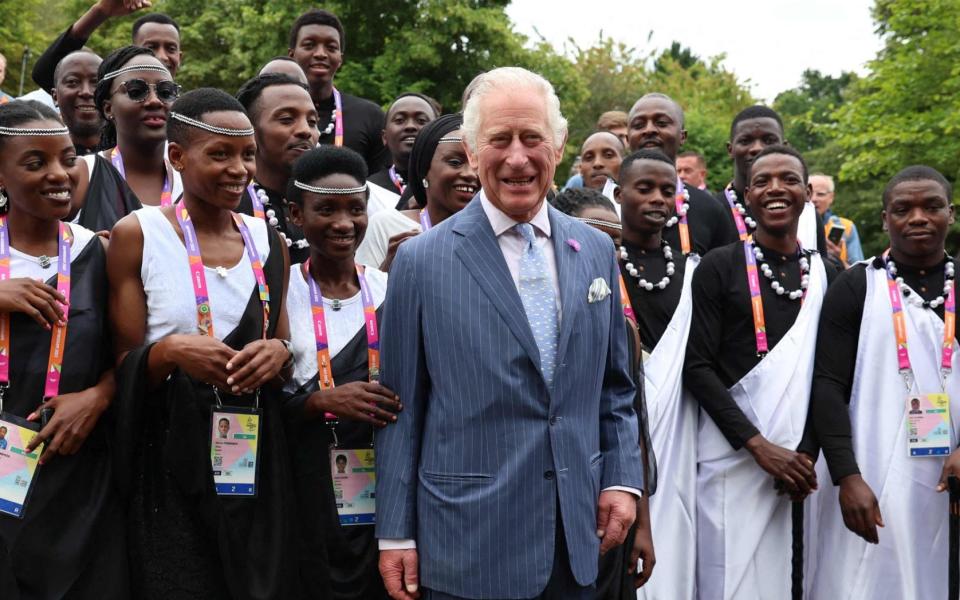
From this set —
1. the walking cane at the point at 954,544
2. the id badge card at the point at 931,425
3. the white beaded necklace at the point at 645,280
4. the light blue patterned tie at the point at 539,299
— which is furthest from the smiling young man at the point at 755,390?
the light blue patterned tie at the point at 539,299

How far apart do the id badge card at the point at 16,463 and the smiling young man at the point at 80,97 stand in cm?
340

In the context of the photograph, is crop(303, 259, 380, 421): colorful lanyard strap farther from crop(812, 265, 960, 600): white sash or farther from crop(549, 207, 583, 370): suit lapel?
crop(812, 265, 960, 600): white sash

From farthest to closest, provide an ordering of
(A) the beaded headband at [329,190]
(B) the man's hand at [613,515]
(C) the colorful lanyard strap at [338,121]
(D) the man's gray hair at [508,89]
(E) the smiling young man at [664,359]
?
(C) the colorful lanyard strap at [338,121] → (E) the smiling young man at [664,359] → (A) the beaded headband at [329,190] → (B) the man's hand at [613,515] → (D) the man's gray hair at [508,89]

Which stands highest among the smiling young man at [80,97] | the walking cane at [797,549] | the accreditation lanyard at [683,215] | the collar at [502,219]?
the smiling young man at [80,97]

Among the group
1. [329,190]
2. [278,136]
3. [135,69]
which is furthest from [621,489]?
[135,69]

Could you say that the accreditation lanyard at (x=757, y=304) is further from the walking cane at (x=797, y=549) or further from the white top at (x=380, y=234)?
the white top at (x=380, y=234)

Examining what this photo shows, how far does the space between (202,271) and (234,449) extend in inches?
25.5

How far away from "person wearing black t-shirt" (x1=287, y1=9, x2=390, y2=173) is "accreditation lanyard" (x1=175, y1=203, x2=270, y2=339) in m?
3.37

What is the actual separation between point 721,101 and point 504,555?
3486cm

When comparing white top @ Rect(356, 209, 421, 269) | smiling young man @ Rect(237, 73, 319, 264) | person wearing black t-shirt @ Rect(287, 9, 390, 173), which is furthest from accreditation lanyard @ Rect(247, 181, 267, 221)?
person wearing black t-shirt @ Rect(287, 9, 390, 173)

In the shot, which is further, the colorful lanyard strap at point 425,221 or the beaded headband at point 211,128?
the colorful lanyard strap at point 425,221

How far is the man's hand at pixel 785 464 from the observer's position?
5523 mm

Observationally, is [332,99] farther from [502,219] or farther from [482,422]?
[482,422]

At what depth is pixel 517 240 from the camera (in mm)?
3600
